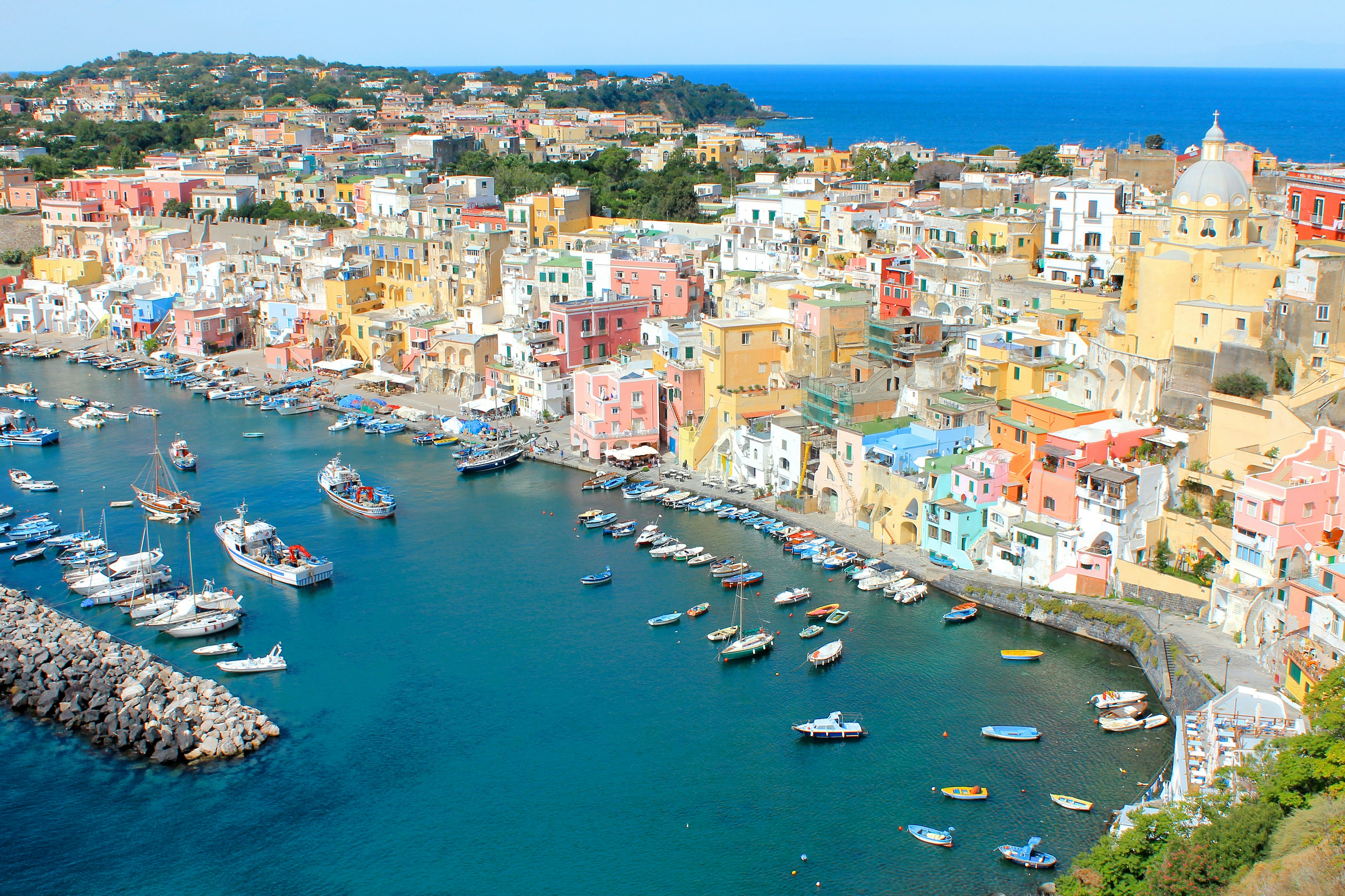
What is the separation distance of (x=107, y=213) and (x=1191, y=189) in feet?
152

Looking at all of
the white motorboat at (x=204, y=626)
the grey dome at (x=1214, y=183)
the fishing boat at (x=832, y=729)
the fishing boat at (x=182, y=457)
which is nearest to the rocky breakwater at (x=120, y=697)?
the white motorboat at (x=204, y=626)

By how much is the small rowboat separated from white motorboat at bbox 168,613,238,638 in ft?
48.4

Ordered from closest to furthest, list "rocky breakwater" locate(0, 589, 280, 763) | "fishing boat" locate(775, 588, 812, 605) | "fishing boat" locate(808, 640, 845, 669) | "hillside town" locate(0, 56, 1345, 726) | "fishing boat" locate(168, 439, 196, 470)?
"rocky breakwater" locate(0, 589, 280, 763) < "fishing boat" locate(808, 640, 845, 669) < "hillside town" locate(0, 56, 1345, 726) < "fishing boat" locate(775, 588, 812, 605) < "fishing boat" locate(168, 439, 196, 470)

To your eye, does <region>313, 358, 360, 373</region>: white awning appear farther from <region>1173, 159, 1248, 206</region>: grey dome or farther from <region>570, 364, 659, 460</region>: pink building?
<region>1173, 159, 1248, 206</region>: grey dome

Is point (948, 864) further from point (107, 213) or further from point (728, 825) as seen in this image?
point (107, 213)

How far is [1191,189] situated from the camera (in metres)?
27.3

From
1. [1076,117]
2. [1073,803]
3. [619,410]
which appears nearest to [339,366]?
[619,410]

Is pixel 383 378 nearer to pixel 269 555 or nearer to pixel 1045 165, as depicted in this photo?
pixel 269 555

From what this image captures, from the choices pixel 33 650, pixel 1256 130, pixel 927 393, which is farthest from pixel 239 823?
pixel 1256 130

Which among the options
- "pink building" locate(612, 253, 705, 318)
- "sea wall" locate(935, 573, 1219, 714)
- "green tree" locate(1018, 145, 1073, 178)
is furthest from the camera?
"green tree" locate(1018, 145, 1073, 178)

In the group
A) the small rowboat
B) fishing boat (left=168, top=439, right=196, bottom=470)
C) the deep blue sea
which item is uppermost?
the deep blue sea

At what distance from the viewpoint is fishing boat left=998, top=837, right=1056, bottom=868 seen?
1591 centimetres

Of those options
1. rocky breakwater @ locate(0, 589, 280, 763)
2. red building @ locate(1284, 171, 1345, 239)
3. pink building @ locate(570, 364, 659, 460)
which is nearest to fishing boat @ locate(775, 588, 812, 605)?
pink building @ locate(570, 364, 659, 460)

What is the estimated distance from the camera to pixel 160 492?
2981cm
